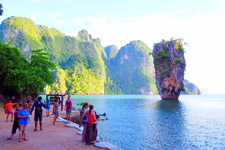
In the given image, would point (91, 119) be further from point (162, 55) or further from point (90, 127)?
point (162, 55)

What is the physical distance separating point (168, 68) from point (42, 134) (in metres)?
80.1

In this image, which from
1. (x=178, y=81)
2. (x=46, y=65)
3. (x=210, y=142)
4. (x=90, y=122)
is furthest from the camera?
(x=178, y=81)

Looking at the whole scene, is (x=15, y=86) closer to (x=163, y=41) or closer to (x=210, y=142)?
(x=210, y=142)

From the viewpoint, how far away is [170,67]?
279 ft

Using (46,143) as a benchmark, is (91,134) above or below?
above

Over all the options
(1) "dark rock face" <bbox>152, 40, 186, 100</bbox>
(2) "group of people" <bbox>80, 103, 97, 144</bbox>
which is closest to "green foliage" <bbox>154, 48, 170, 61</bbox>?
(1) "dark rock face" <bbox>152, 40, 186, 100</bbox>

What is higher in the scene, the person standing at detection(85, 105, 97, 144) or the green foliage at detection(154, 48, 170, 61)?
the green foliage at detection(154, 48, 170, 61)

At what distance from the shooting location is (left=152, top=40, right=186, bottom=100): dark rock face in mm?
84438

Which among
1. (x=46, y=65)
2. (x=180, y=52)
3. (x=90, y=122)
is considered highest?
(x=180, y=52)

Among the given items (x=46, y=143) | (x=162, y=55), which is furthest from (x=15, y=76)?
(x=162, y=55)

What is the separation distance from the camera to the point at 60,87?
568 feet

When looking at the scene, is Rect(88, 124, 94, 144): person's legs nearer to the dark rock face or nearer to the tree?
the tree

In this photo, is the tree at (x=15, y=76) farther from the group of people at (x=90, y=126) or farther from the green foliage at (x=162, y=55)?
the green foliage at (x=162, y=55)

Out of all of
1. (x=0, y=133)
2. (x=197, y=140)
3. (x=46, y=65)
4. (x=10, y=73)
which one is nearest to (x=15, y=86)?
(x=10, y=73)
